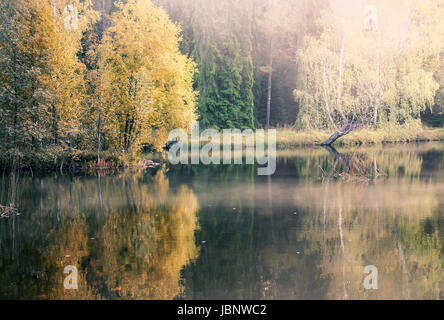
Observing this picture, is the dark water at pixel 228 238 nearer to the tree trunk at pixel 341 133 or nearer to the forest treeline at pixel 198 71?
the forest treeline at pixel 198 71

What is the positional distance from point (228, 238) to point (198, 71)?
2517 cm

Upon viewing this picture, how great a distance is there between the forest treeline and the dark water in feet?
11.2

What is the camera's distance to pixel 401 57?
1227 inches

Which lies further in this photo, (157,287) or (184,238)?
(184,238)

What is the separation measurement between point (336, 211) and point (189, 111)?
16466 millimetres

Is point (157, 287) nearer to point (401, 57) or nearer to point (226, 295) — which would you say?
point (226, 295)

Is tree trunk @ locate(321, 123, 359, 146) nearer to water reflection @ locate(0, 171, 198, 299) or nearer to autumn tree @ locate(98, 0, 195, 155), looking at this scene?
autumn tree @ locate(98, 0, 195, 155)

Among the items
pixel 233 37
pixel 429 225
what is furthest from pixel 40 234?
pixel 233 37

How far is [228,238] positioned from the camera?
9.63m

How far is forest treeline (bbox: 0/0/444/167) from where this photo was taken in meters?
19.4

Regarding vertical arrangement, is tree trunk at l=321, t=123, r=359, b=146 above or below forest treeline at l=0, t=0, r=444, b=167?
below

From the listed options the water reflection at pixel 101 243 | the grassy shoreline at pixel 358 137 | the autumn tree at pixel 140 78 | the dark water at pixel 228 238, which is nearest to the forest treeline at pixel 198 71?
the autumn tree at pixel 140 78

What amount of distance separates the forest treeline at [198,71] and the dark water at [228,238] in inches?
134

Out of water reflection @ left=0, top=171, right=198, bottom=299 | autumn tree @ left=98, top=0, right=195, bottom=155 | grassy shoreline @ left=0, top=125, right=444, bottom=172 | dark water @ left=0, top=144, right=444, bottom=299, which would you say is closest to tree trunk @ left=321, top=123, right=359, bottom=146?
grassy shoreline @ left=0, top=125, right=444, bottom=172
